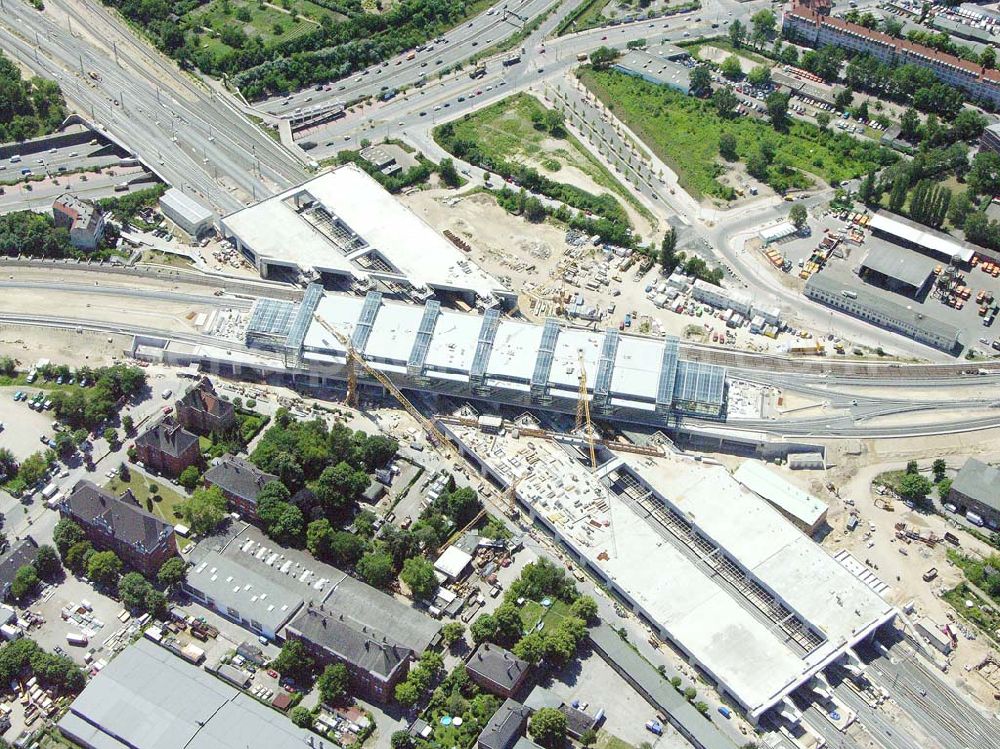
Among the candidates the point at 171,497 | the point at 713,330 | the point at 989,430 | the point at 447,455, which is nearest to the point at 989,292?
the point at 989,430

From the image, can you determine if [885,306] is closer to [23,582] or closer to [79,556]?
[79,556]

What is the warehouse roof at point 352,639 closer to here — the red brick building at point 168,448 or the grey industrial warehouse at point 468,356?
the red brick building at point 168,448

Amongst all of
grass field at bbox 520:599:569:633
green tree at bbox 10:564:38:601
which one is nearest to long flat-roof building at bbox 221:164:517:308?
grass field at bbox 520:599:569:633

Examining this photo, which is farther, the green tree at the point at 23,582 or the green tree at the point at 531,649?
the green tree at the point at 23,582

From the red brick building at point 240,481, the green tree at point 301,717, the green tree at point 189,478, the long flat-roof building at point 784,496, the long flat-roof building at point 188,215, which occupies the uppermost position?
the long flat-roof building at point 188,215

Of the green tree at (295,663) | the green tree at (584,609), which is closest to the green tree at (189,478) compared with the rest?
the green tree at (295,663)

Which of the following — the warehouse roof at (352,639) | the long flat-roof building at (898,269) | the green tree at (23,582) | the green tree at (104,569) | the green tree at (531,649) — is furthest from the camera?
the long flat-roof building at (898,269)

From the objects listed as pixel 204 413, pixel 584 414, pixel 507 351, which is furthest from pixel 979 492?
pixel 204 413
